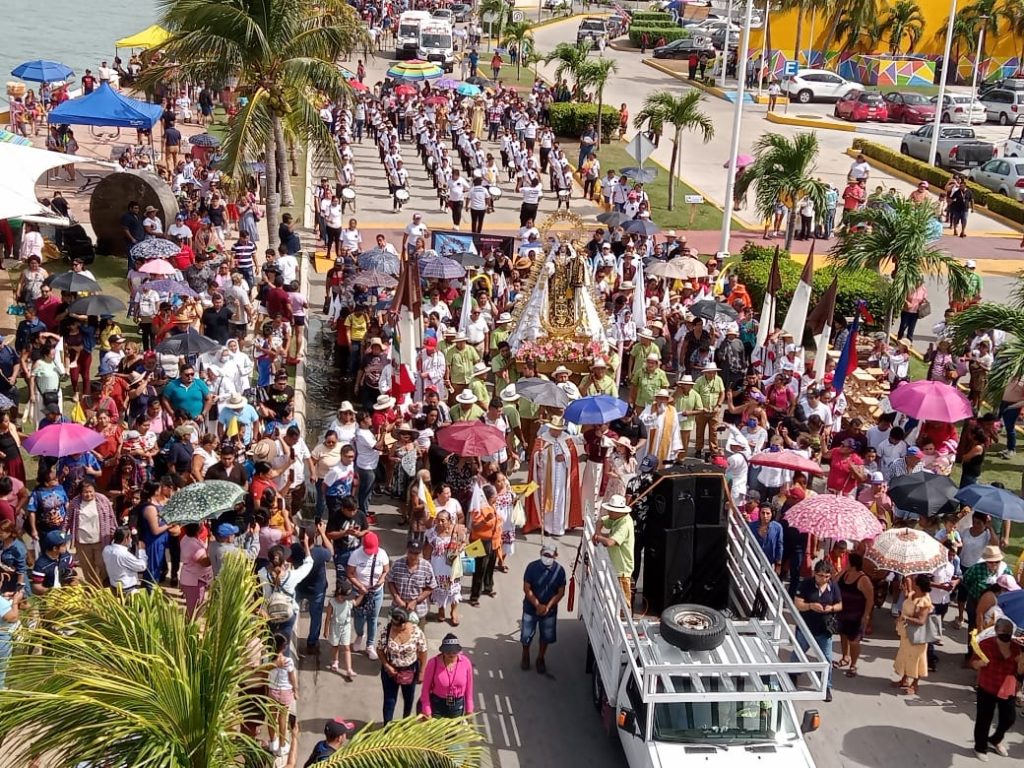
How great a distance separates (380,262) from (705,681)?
1177 cm

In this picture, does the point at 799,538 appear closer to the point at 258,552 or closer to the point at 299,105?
the point at 258,552

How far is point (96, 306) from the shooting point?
52.0 ft

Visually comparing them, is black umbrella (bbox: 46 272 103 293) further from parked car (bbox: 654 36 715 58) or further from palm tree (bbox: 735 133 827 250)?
parked car (bbox: 654 36 715 58)

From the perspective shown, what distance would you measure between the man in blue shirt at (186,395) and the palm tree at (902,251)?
34.7ft

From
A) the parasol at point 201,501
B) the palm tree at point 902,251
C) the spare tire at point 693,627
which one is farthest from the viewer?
the palm tree at point 902,251

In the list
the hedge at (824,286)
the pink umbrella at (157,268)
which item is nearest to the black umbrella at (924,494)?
the hedge at (824,286)

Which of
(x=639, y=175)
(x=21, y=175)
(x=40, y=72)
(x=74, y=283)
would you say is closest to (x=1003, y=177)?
(x=639, y=175)

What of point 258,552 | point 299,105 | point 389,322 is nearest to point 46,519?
point 258,552

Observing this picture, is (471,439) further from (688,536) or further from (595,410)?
(688,536)

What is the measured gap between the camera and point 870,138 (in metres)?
44.3

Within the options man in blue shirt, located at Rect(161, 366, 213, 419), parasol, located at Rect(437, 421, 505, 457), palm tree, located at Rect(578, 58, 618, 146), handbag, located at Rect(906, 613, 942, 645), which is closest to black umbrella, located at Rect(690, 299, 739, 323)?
parasol, located at Rect(437, 421, 505, 457)

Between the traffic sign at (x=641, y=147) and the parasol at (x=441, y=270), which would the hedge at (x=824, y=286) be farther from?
the traffic sign at (x=641, y=147)

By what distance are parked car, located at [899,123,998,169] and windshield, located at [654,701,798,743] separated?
1232 inches

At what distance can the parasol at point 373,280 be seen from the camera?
19031 mm
